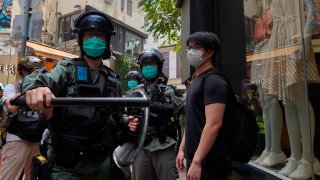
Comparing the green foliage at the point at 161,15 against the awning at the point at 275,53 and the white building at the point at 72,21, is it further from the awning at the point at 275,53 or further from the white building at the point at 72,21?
the white building at the point at 72,21

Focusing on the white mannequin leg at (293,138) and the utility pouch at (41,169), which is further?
the white mannequin leg at (293,138)

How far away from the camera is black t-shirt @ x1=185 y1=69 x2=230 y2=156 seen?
8.25ft

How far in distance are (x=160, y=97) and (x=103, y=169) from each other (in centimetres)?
174

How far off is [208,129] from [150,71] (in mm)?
1768

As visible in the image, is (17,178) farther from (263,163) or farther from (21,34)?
(21,34)

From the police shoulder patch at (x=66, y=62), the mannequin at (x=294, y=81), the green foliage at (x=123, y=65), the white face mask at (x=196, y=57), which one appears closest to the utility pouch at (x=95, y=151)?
the police shoulder patch at (x=66, y=62)

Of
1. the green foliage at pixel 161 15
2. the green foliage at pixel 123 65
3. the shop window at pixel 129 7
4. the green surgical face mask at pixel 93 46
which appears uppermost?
the shop window at pixel 129 7

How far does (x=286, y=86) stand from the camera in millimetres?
3102

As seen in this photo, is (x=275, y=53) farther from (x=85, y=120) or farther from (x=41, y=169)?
(x=41, y=169)

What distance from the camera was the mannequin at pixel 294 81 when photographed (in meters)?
2.85

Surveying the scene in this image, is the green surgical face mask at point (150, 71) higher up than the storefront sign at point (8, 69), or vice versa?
the storefront sign at point (8, 69)

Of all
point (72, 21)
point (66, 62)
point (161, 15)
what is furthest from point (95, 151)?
point (72, 21)

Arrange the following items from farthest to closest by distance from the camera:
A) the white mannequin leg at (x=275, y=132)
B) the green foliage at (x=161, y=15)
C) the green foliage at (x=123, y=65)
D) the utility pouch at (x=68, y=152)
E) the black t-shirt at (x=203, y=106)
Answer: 1. the green foliage at (x=123, y=65)
2. the green foliage at (x=161, y=15)
3. the white mannequin leg at (x=275, y=132)
4. the black t-shirt at (x=203, y=106)
5. the utility pouch at (x=68, y=152)

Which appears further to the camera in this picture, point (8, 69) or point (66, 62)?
point (8, 69)
